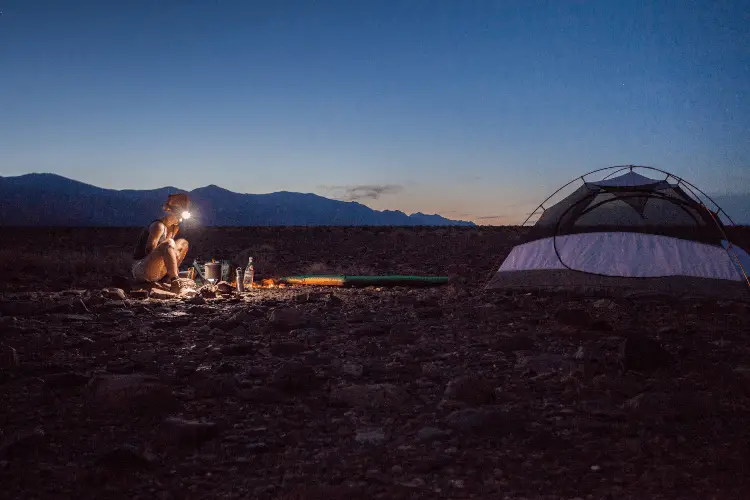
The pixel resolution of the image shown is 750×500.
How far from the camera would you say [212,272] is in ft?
40.6

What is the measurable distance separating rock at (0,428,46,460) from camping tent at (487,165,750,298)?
28.3 feet

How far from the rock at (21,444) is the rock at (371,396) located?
6.63 ft

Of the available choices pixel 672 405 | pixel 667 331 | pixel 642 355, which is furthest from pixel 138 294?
pixel 672 405

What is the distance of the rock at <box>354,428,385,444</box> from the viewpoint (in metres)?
3.71

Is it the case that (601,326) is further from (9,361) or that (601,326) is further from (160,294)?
(160,294)

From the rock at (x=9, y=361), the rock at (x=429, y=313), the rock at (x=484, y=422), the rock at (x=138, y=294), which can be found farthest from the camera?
the rock at (x=138, y=294)

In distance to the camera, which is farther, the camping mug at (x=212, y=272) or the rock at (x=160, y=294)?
the camping mug at (x=212, y=272)

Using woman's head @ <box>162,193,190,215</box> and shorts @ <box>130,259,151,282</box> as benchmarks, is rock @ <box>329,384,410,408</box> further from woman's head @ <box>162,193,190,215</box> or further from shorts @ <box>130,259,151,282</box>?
shorts @ <box>130,259,151,282</box>

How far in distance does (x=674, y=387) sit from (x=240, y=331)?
5.01 m

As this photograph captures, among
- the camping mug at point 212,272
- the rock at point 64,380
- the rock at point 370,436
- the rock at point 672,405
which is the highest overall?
the camping mug at point 212,272

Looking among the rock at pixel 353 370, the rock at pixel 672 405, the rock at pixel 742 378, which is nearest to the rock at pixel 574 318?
the rock at pixel 742 378

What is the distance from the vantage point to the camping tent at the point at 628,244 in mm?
9430

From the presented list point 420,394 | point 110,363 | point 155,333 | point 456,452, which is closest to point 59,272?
point 155,333

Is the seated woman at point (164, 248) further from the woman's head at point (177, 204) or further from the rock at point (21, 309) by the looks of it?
the rock at point (21, 309)
